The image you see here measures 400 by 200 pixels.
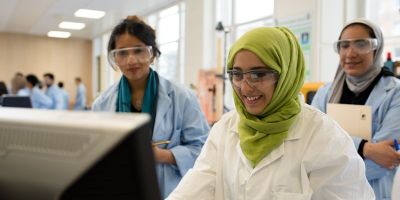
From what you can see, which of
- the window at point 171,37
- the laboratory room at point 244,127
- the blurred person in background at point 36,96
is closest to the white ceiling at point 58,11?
the window at point 171,37

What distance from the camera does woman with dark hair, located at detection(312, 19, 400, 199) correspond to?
1.45m

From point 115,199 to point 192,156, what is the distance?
3.61 feet

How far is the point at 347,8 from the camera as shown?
12.0ft

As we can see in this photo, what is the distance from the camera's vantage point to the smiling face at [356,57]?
5.50 feet

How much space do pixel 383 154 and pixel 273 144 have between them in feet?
1.79

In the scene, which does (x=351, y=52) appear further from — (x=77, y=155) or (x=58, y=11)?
(x=58, y=11)

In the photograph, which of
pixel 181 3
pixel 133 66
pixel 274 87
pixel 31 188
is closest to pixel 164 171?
pixel 133 66

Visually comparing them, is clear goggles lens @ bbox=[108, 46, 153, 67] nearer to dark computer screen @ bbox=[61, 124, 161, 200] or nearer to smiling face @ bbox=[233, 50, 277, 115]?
smiling face @ bbox=[233, 50, 277, 115]

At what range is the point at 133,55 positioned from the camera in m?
1.53

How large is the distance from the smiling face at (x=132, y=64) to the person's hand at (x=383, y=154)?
0.93 metres

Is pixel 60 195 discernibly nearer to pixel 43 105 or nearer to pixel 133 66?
pixel 133 66

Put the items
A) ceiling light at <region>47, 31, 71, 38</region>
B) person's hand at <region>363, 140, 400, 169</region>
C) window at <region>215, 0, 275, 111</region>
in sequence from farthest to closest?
1. ceiling light at <region>47, 31, 71, 38</region>
2. window at <region>215, 0, 275, 111</region>
3. person's hand at <region>363, 140, 400, 169</region>

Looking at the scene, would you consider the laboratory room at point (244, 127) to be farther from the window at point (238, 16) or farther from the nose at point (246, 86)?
the window at point (238, 16)

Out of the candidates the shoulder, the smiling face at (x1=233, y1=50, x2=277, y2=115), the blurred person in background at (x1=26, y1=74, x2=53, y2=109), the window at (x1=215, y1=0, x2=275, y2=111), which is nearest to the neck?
the shoulder
